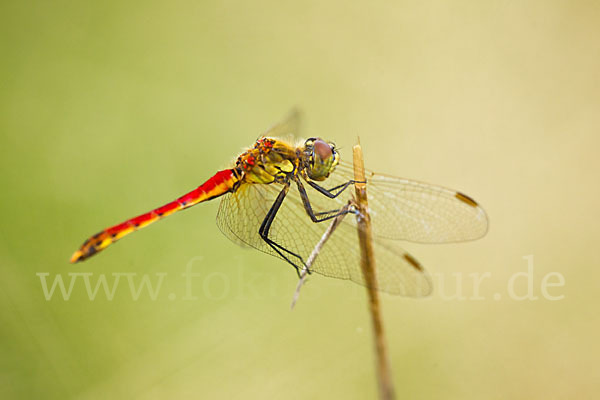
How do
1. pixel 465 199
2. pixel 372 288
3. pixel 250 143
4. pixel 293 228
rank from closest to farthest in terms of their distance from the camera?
pixel 372 288 < pixel 465 199 < pixel 293 228 < pixel 250 143

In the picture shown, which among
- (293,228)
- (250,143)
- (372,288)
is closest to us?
(372,288)

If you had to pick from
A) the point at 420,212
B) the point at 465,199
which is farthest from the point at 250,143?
the point at 465,199

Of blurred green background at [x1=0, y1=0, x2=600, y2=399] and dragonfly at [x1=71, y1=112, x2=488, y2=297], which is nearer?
dragonfly at [x1=71, y1=112, x2=488, y2=297]

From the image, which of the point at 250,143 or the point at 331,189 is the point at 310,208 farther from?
the point at 250,143

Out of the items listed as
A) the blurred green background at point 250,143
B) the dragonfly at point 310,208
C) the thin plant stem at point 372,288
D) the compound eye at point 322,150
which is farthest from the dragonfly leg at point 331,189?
the blurred green background at point 250,143

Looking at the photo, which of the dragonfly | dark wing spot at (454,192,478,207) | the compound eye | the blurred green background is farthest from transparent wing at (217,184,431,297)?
the blurred green background

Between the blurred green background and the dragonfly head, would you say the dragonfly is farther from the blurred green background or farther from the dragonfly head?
the blurred green background

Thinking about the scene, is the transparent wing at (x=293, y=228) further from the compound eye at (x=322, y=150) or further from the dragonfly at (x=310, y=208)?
the compound eye at (x=322, y=150)
